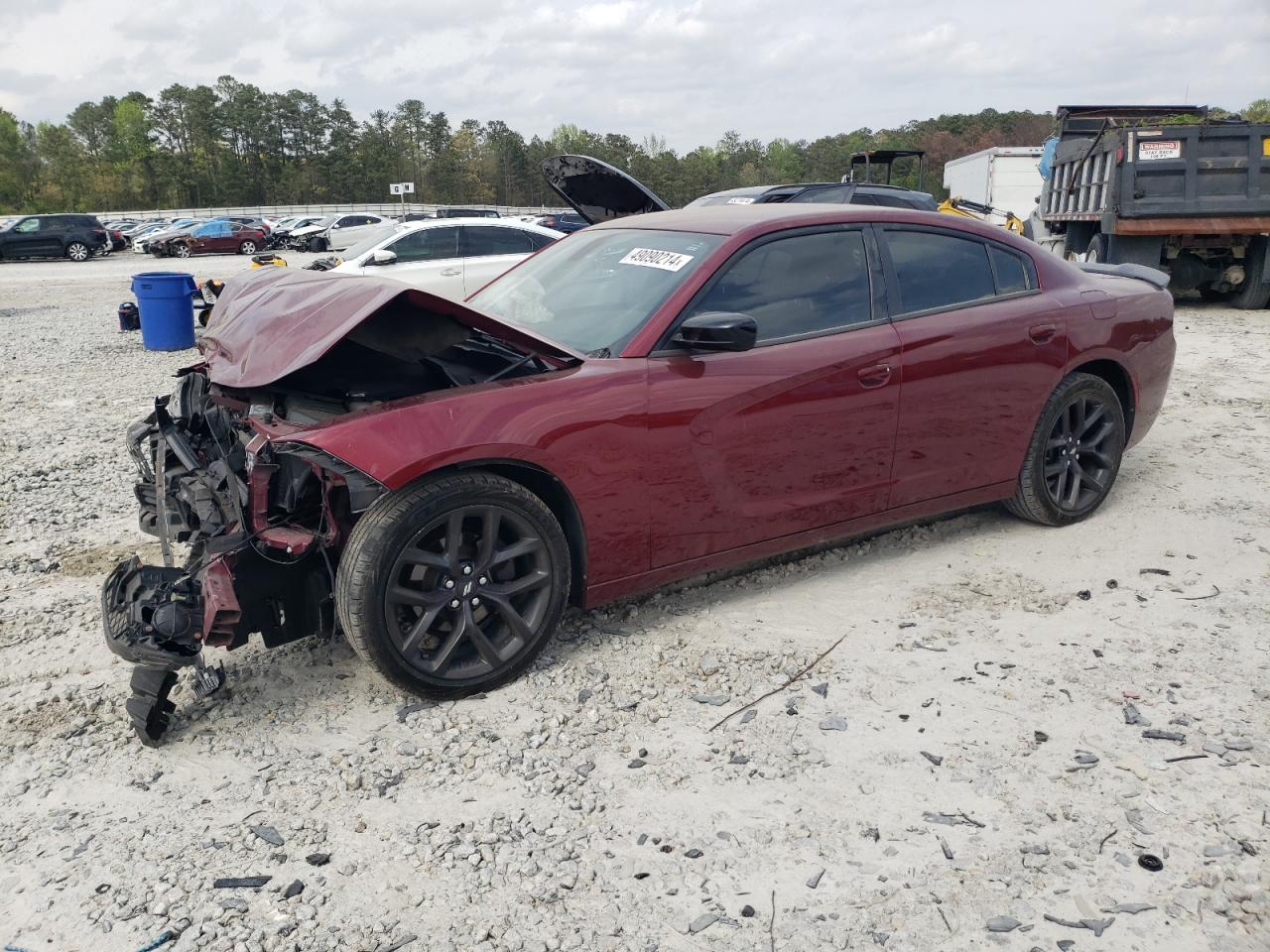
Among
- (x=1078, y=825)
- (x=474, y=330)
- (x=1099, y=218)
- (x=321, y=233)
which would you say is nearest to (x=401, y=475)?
(x=474, y=330)

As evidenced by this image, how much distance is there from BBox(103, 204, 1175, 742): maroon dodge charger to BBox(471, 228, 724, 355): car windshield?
0.05 ft

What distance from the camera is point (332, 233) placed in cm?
3450

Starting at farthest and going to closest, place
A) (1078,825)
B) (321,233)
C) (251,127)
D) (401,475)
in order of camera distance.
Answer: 1. (251,127)
2. (321,233)
3. (401,475)
4. (1078,825)

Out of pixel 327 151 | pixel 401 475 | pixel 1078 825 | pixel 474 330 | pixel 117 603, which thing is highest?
pixel 327 151

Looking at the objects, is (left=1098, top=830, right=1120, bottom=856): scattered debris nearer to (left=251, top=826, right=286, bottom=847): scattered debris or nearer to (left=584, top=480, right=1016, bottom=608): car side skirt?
(left=584, top=480, right=1016, bottom=608): car side skirt

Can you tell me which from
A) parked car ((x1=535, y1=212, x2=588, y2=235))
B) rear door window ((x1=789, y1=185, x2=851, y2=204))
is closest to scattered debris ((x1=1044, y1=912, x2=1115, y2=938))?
rear door window ((x1=789, y1=185, x2=851, y2=204))

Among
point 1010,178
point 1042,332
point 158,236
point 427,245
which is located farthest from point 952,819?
point 158,236

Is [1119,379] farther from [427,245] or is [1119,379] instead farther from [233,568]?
[427,245]

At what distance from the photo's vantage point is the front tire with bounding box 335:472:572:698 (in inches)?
128

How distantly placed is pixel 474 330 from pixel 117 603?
1.51 metres

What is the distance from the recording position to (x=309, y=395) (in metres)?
3.77

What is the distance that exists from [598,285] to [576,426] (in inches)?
37.7

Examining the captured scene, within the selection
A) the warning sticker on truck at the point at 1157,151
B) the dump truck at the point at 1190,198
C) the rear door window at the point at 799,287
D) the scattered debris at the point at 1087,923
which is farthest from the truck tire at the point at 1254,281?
the scattered debris at the point at 1087,923

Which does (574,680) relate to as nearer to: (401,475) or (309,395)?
A: (401,475)
